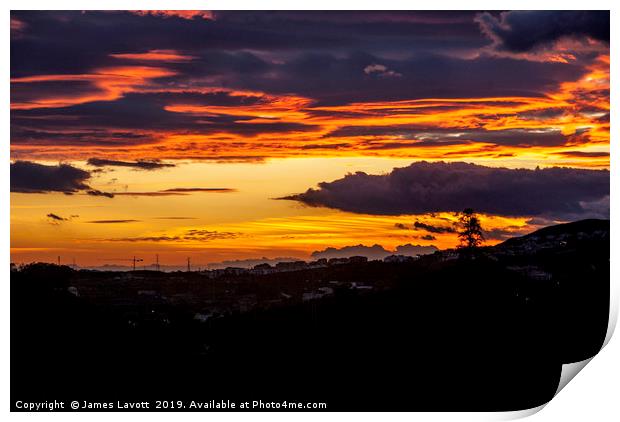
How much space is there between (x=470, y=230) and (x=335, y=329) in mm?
1338

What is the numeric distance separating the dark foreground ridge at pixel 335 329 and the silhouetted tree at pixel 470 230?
165 millimetres

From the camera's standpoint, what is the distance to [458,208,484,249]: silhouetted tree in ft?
28.6

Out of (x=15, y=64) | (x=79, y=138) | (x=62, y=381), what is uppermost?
(x=15, y=64)

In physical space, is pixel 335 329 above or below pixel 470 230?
below

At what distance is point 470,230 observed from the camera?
880 cm

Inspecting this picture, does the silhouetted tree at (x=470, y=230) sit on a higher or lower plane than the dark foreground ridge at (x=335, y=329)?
higher

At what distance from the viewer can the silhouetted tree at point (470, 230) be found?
8.72 meters

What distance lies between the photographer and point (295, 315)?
8.76 meters

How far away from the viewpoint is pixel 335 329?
28.8 ft

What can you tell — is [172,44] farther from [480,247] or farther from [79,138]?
[480,247]

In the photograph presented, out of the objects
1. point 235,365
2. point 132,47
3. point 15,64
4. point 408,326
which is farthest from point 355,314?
point 15,64

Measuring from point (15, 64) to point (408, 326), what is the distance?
3673mm

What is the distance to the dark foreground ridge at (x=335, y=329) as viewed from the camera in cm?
827
